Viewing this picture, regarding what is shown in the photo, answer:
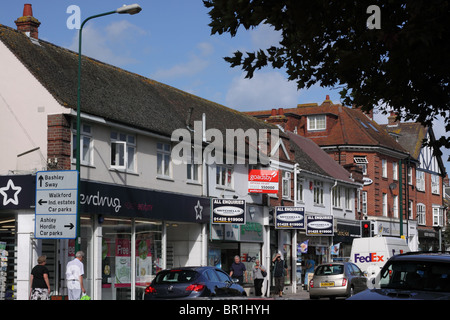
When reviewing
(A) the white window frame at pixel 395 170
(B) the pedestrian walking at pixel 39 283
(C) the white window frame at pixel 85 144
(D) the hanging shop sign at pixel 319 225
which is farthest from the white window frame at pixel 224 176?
(A) the white window frame at pixel 395 170

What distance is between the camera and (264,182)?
3703 centimetres

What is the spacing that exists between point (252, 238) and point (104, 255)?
37.9ft

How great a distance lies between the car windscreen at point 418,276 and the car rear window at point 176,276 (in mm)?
7997

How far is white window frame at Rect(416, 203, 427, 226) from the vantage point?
65.9m

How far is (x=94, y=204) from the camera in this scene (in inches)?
1009

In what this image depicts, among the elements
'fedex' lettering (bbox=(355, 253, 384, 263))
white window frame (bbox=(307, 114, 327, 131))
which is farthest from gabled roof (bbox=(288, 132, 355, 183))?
'fedex' lettering (bbox=(355, 253, 384, 263))

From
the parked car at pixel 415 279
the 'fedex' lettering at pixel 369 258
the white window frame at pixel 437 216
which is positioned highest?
the white window frame at pixel 437 216

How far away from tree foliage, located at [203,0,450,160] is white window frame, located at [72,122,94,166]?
1429cm

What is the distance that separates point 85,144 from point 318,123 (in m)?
37.7

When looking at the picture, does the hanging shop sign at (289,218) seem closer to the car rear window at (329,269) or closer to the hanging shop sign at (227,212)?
the car rear window at (329,269)

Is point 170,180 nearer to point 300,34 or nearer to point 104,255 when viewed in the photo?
point 104,255

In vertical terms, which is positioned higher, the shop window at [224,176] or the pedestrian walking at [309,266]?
the shop window at [224,176]

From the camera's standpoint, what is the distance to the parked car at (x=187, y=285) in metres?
19.9

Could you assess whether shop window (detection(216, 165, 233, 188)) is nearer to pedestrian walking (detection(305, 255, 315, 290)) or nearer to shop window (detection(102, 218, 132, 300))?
shop window (detection(102, 218, 132, 300))
